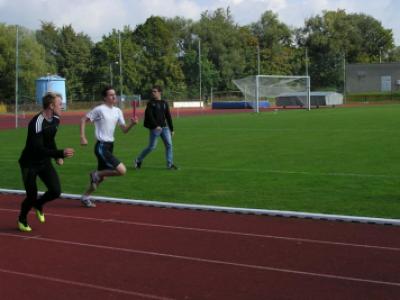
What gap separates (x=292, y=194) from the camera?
33.5 feet

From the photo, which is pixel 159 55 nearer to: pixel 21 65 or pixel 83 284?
pixel 21 65

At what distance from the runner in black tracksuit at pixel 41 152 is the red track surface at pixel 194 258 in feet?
1.61

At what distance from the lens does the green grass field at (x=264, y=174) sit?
973 cm

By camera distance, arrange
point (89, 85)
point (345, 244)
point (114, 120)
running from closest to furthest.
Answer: point (345, 244), point (114, 120), point (89, 85)

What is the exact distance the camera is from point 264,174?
500 inches

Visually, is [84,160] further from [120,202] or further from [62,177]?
[120,202]

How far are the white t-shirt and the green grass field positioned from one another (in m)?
1.33

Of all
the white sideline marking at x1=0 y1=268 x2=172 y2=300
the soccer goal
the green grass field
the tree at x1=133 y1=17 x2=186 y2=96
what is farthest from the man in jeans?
the tree at x1=133 y1=17 x2=186 y2=96

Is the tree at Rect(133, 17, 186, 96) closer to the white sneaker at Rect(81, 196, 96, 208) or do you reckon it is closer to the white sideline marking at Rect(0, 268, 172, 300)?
the white sneaker at Rect(81, 196, 96, 208)

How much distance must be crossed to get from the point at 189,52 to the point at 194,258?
83.2 m

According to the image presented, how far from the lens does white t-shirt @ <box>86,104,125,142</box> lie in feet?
31.2

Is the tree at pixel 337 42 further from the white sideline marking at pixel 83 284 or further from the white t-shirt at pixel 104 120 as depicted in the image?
the white sideline marking at pixel 83 284

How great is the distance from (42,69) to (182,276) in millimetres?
64335

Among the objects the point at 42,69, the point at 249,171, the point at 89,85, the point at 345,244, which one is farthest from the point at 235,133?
the point at 89,85
